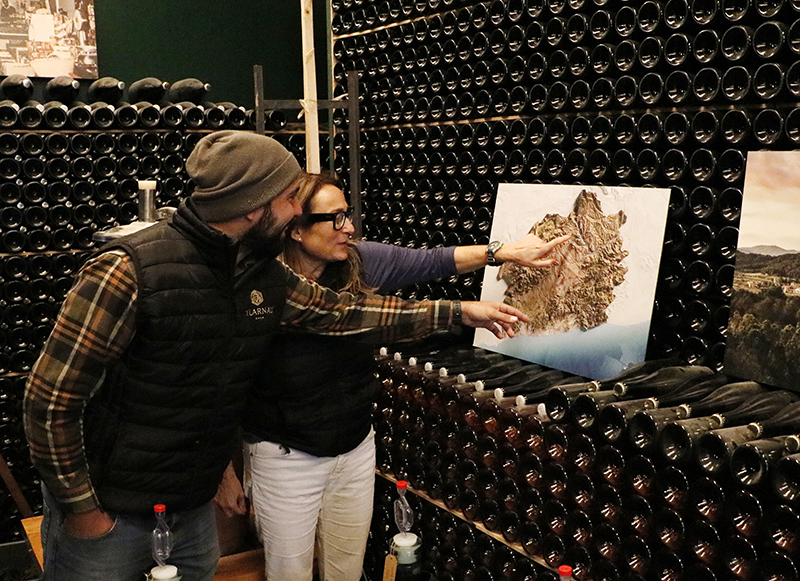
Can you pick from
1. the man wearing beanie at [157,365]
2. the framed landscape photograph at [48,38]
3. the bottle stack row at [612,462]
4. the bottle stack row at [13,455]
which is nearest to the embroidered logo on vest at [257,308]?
the man wearing beanie at [157,365]

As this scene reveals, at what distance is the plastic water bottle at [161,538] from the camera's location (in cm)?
220

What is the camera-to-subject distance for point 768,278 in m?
2.71

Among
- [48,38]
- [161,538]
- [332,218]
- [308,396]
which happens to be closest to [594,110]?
[332,218]

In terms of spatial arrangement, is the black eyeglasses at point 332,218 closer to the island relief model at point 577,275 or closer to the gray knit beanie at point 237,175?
the gray knit beanie at point 237,175

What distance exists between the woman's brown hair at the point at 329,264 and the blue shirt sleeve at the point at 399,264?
146 mm

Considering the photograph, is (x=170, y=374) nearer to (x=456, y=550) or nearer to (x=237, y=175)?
(x=237, y=175)

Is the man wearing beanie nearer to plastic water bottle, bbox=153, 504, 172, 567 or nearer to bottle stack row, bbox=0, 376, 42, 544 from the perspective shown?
plastic water bottle, bbox=153, 504, 172, 567

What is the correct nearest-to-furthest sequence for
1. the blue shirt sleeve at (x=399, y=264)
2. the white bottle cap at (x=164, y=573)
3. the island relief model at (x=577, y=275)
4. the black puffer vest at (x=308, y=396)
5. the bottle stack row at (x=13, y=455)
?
the white bottle cap at (x=164, y=573) → the black puffer vest at (x=308, y=396) → the island relief model at (x=577, y=275) → the blue shirt sleeve at (x=399, y=264) → the bottle stack row at (x=13, y=455)

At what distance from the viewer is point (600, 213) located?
329 cm

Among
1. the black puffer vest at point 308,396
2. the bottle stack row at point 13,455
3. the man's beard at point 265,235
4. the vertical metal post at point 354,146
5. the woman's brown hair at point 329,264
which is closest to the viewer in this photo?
the man's beard at point 265,235

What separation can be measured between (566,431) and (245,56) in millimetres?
4746

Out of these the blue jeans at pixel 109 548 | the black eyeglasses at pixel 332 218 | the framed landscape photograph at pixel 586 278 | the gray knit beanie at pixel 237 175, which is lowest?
the blue jeans at pixel 109 548

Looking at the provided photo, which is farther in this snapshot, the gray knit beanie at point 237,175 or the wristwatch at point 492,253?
the wristwatch at point 492,253

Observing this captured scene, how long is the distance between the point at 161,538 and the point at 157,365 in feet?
1.47
